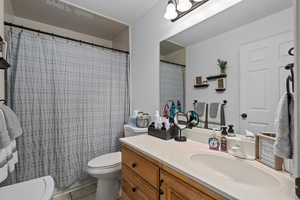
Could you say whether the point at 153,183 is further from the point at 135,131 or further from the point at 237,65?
the point at 237,65

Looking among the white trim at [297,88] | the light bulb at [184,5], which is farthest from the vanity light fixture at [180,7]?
the white trim at [297,88]

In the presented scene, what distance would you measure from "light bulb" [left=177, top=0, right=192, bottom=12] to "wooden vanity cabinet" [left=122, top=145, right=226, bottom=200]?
1.32 m

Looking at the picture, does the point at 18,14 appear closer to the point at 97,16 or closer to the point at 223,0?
the point at 97,16

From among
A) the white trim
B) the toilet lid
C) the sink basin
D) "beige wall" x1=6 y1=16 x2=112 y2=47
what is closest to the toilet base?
the toilet lid

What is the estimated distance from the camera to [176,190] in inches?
28.0

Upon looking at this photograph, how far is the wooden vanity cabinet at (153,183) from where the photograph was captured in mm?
636

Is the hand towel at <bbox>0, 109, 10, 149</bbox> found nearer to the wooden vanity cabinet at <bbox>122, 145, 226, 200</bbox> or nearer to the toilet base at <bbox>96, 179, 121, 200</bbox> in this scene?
the wooden vanity cabinet at <bbox>122, 145, 226, 200</bbox>

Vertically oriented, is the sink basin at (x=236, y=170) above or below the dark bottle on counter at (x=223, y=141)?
below

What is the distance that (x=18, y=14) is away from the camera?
184 centimetres

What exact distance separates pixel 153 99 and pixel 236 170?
1.11 metres

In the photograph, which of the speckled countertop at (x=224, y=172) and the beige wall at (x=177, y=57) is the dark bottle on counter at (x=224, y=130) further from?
the beige wall at (x=177, y=57)

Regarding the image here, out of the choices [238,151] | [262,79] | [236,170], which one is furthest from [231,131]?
[262,79]

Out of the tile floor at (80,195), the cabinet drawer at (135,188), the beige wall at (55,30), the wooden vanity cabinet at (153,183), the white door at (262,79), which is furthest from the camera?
the beige wall at (55,30)

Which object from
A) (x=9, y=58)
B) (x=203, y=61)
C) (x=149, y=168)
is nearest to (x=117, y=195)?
(x=149, y=168)
